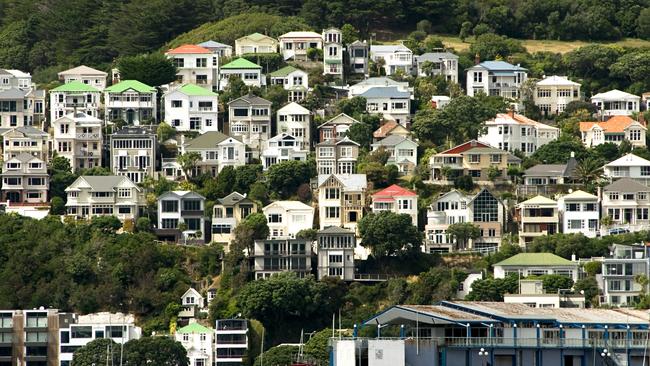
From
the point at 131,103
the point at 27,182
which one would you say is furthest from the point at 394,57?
the point at 27,182

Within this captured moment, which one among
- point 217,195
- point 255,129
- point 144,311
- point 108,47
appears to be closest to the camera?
point 144,311

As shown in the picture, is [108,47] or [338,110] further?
[108,47]

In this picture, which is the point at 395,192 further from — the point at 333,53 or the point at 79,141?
the point at 333,53

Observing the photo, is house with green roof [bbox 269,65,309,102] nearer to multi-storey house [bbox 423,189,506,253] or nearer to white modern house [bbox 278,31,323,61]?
white modern house [bbox 278,31,323,61]

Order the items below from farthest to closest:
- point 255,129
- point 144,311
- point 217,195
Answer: point 255,129
point 217,195
point 144,311

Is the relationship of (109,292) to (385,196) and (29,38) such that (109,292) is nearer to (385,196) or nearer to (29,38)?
(385,196)

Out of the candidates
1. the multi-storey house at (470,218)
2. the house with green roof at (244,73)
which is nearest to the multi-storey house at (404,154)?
the multi-storey house at (470,218)

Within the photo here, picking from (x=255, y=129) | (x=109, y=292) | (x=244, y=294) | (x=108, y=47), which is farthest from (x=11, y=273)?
(x=108, y=47)
